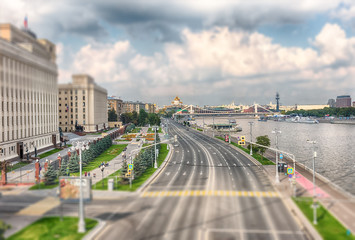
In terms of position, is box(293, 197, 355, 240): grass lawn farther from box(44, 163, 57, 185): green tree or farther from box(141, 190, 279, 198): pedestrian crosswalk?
box(44, 163, 57, 185): green tree

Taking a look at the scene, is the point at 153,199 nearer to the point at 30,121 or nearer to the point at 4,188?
the point at 4,188

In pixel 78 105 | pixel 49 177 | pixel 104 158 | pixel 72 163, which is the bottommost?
pixel 104 158

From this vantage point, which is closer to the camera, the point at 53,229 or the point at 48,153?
the point at 53,229

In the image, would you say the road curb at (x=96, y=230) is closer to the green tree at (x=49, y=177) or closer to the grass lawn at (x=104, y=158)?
the green tree at (x=49, y=177)

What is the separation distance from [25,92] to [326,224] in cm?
6833

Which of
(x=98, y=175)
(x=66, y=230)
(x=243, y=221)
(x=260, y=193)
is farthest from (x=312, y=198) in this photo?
(x=98, y=175)

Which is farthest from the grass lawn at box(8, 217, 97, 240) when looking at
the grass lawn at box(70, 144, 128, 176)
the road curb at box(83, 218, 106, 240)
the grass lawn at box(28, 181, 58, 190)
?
the grass lawn at box(70, 144, 128, 176)

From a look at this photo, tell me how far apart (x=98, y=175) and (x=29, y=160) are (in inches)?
908

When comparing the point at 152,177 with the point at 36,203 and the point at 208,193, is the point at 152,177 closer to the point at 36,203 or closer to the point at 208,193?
the point at 208,193

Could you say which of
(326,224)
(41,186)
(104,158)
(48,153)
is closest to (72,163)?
(41,186)

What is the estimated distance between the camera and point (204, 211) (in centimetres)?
3397

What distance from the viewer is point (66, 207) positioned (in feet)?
118

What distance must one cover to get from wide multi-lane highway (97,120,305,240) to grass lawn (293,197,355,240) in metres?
2.00

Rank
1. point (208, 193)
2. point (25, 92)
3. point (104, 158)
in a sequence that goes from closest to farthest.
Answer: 1. point (208, 193)
2. point (25, 92)
3. point (104, 158)
